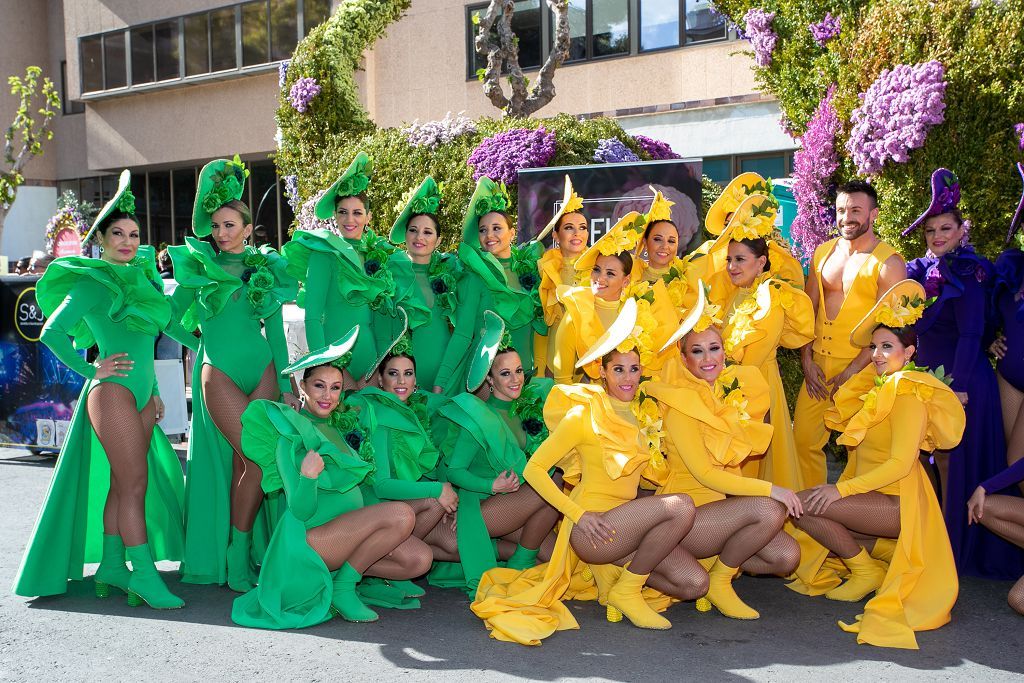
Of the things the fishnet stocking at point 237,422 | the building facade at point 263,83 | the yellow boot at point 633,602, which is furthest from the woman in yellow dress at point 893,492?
the building facade at point 263,83

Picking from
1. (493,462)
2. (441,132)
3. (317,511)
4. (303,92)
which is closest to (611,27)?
(303,92)

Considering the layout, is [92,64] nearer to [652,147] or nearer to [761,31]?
[652,147]

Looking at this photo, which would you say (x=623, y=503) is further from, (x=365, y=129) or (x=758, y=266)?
(x=365, y=129)

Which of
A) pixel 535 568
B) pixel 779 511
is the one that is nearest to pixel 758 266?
pixel 779 511

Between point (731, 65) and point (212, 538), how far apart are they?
447 inches

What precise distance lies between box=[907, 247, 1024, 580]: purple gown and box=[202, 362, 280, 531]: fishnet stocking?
3449 millimetres

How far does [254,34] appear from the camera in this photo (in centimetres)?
1948

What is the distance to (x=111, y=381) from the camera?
471 centimetres

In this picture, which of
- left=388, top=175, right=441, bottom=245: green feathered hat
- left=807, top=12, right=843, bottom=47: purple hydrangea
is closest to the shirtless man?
left=388, top=175, right=441, bottom=245: green feathered hat

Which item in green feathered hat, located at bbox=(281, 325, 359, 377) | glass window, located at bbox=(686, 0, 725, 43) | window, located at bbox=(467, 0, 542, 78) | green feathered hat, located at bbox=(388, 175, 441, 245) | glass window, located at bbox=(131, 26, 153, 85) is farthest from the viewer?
glass window, located at bbox=(131, 26, 153, 85)

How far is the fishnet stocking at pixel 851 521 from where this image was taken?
14.7ft

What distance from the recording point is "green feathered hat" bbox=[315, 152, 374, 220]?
17.0ft

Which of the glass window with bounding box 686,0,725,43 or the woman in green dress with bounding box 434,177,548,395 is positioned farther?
the glass window with bounding box 686,0,725,43

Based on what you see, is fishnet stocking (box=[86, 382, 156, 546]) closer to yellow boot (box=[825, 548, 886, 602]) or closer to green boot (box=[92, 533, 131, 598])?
green boot (box=[92, 533, 131, 598])
